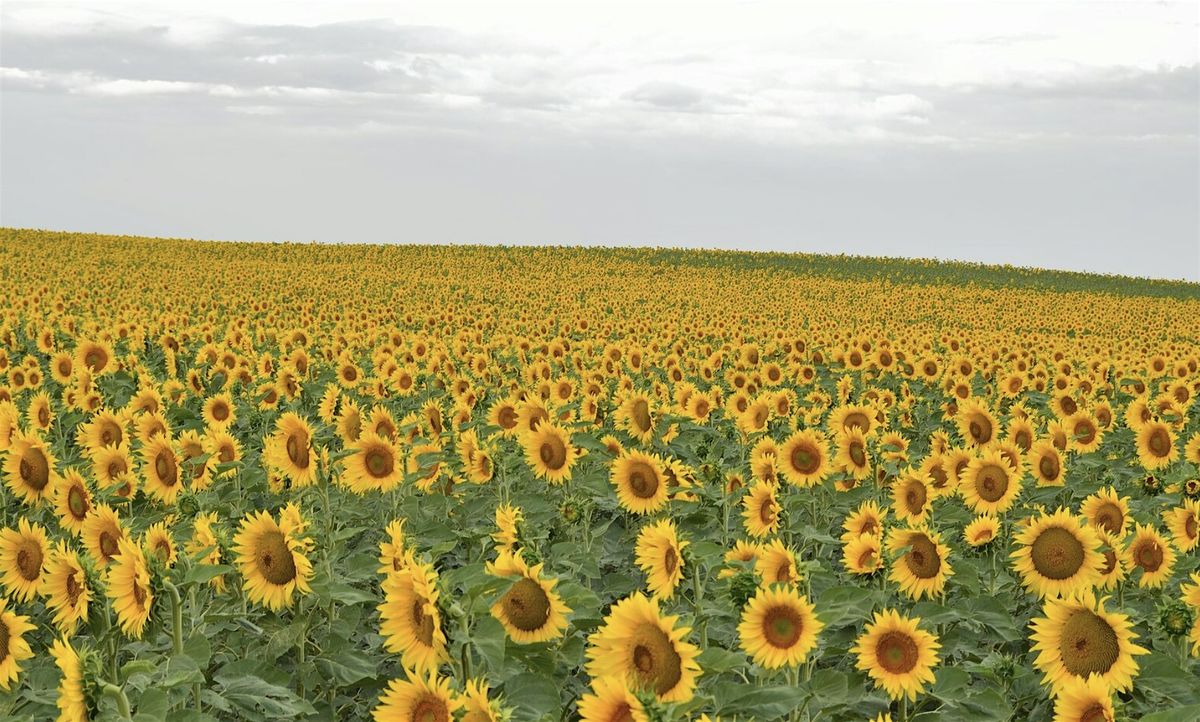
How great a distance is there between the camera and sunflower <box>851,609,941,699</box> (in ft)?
14.2

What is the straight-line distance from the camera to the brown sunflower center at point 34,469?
19.3ft

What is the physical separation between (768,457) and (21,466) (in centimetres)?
473

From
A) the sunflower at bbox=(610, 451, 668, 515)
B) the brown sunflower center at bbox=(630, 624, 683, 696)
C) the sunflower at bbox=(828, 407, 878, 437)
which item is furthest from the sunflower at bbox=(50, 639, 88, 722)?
the sunflower at bbox=(828, 407, 878, 437)

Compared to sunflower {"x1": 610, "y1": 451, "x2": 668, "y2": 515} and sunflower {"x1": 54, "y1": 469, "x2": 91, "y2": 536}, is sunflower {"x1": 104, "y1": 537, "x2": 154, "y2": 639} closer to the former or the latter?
sunflower {"x1": 54, "y1": 469, "x2": 91, "y2": 536}

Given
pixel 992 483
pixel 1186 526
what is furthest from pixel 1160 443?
pixel 992 483

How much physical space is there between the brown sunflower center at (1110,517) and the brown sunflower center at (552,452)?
3.32m

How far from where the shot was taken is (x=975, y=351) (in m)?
16.5

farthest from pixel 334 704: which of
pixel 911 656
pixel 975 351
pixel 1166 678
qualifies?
pixel 975 351

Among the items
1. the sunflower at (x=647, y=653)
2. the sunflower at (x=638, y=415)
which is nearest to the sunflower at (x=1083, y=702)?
the sunflower at (x=647, y=653)

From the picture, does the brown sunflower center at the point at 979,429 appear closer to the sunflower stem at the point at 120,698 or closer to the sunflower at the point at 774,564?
the sunflower at the point at 774,564

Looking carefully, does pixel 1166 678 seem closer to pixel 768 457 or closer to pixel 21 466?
pixel 768 457

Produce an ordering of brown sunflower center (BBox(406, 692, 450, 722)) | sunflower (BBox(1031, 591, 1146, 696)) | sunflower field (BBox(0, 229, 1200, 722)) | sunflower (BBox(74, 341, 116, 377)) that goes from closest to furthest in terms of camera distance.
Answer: brown sunflower center (BBox(406, 692, 450, 722))
sunflower field (BBox(0, 229, 1200, 722))
sunflower (BBox(1031, 591, 1146, 696))
sunflower (BBox(74, 341, 116, 377))

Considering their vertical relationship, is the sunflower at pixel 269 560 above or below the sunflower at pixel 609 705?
below

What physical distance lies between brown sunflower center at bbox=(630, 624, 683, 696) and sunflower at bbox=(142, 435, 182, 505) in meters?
3.93
